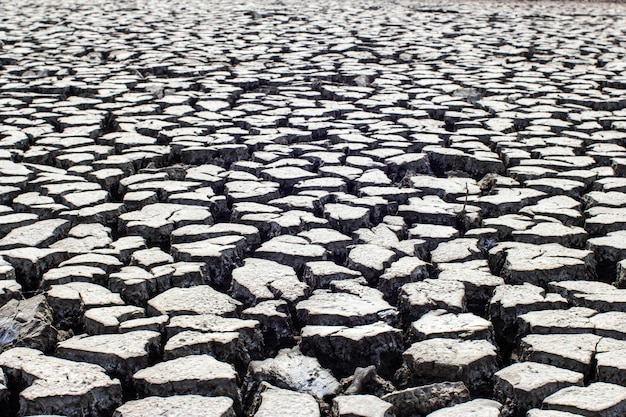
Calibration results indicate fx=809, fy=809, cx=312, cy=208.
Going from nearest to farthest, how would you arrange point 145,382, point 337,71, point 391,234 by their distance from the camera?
point 145,382 → point 391,234 → point 337,71

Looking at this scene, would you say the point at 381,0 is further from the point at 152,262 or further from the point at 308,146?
the point at 152,262

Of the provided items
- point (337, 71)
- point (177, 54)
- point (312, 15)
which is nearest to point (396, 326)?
point (337, 71)

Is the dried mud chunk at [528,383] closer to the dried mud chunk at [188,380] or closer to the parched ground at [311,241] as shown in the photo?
the parched ground at [311,241]

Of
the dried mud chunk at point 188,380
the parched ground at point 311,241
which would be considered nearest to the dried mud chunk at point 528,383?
the parched ground at point 311,241

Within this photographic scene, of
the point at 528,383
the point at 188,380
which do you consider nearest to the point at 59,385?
the point at 188,380

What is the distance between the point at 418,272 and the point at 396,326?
349 mm

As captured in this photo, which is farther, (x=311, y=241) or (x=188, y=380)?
(x=311, y=241)

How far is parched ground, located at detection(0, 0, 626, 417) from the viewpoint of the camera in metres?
2.04

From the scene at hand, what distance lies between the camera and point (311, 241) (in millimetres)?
2938

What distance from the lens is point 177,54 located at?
7043mm

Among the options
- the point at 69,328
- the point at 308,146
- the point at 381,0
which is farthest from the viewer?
the point at 381,0

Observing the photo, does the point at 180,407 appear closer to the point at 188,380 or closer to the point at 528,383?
the point at 188,380

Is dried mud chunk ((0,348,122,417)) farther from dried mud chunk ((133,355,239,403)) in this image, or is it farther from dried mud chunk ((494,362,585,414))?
dried mud chunk ((494,362,585,414))

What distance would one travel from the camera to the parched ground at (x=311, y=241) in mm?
2043
